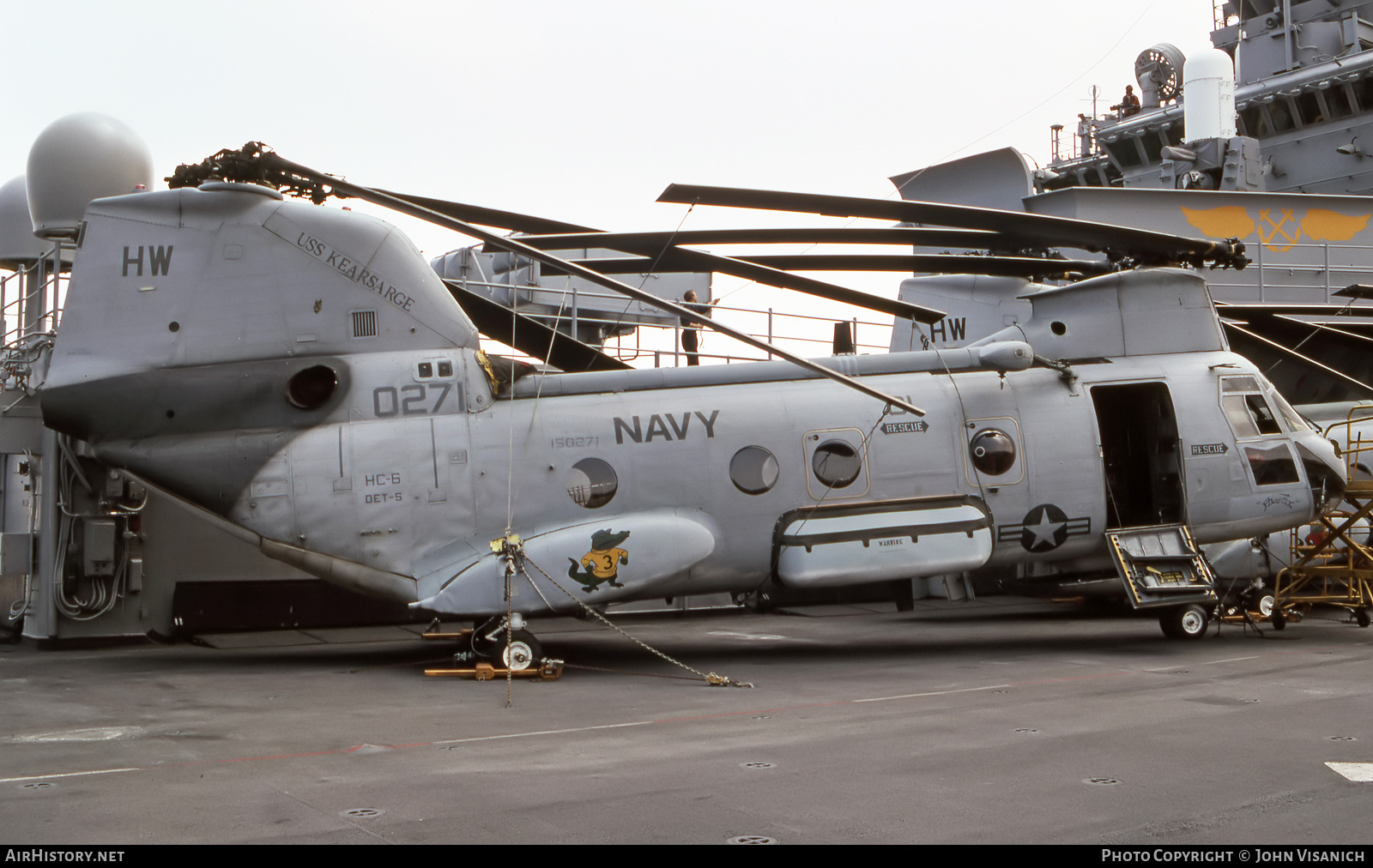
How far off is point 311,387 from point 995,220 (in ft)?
26.7

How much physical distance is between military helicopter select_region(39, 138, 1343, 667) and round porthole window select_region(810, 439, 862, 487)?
0.10 ft

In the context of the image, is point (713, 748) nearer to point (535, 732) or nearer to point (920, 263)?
point (535, 732)

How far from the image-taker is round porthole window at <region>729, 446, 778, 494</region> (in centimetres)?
1316

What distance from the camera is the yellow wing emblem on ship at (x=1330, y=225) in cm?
2280

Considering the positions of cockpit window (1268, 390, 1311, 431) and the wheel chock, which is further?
cockpit window (1268, 390, 1311, 431)

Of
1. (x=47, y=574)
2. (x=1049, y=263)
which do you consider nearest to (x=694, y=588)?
(x=1049, y=263)

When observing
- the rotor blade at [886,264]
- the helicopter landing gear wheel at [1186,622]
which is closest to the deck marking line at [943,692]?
the helicopter landing gear wheel at [1186,622]

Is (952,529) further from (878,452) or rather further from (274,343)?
(274,343)

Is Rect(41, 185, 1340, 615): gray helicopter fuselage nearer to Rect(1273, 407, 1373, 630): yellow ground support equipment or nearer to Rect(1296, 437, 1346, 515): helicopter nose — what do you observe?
Rect(1296, 437, 1346, 515): helicopter nose

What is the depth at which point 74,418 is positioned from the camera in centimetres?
1227

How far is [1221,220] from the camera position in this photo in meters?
22.4

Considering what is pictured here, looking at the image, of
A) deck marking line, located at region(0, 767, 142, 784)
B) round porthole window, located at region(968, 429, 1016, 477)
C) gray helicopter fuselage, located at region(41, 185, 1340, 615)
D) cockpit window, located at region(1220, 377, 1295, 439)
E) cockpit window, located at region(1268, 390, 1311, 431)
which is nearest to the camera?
deck marking line, located at region(0, 767, 142, 784)

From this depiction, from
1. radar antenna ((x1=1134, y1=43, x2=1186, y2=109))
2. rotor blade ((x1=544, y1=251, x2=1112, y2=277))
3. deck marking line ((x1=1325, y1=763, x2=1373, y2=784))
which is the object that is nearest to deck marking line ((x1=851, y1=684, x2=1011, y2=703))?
deck marking line ((x1=1325, y1=763, x2=1373, y2=784))

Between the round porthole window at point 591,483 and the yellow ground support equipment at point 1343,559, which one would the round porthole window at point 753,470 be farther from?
the yellow ground support equipment at point 1343,559
